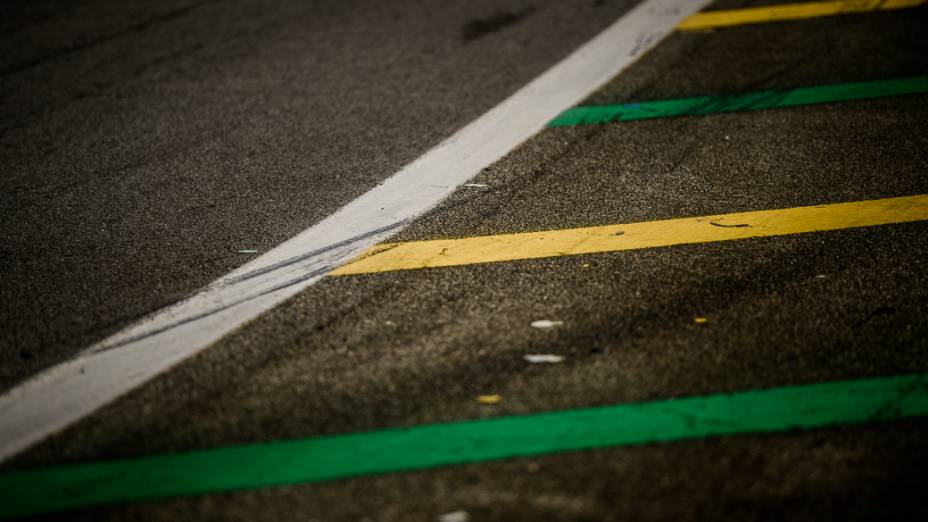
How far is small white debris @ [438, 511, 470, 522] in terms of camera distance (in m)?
2.39

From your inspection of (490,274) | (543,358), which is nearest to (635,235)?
(490,274)

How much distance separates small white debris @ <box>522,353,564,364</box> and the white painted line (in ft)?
3.52

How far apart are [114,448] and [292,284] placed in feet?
3.53

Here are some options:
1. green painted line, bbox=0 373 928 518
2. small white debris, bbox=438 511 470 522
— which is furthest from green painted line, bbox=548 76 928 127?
small white debris, bbox=438 511 470 522

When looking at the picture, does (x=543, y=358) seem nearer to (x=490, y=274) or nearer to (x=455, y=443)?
(x=455, y=443)

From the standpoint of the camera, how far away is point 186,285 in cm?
363

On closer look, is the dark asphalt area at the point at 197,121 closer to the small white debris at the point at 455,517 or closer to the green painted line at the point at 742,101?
the green painted line at the point at 742,101

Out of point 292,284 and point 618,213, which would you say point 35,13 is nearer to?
point 292,284

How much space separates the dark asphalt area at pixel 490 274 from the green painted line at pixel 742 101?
12 centimetres

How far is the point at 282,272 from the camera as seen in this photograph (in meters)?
3.70

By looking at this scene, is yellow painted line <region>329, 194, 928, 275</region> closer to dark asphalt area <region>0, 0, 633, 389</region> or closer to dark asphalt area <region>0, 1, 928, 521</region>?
dark asphalt area <region>0, 1, 928, 521</region>

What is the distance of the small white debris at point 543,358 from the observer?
10.0 feet

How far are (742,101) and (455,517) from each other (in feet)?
12.3

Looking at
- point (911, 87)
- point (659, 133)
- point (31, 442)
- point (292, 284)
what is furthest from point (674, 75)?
point (31, 442)
